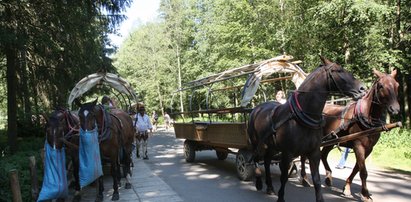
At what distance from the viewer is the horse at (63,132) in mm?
6980

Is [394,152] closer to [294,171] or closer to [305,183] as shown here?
[294,171]

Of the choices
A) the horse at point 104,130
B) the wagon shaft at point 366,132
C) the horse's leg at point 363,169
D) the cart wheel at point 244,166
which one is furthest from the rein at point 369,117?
the horse at point 104,130

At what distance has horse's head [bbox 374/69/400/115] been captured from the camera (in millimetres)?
6651

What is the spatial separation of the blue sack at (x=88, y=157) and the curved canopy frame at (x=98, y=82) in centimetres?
400

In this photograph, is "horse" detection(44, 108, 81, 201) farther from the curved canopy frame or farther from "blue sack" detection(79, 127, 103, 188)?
the curved canopy frame

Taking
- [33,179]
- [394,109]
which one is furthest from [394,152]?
[33,179]

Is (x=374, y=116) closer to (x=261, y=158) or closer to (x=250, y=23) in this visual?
A: (x=261, y=158)

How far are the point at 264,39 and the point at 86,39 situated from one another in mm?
12499

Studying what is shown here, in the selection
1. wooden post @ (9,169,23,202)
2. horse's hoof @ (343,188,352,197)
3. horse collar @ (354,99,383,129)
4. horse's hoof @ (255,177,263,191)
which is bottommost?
horse's hoof @ (343,188,352,197)

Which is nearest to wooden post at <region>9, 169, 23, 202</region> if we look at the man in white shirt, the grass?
the grass

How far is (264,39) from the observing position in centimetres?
2427

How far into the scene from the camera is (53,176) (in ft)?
21.9

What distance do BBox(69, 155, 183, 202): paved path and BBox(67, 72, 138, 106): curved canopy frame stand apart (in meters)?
2.52

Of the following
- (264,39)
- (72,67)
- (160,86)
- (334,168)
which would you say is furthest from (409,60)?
(160,86)
